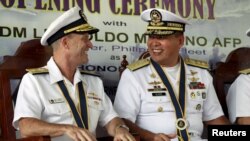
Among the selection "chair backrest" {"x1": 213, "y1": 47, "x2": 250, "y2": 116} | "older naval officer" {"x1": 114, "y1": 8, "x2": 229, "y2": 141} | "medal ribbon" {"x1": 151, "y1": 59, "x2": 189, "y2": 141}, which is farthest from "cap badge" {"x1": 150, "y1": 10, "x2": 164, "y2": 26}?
"chair backrest" {"x1": 213, "y1": 47, "x2": 250, "y2": 116}

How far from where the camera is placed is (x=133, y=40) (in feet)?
11.8

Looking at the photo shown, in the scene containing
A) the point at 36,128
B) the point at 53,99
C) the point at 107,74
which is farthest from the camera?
the point at 107,74

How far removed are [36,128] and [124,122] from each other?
623 millimetres

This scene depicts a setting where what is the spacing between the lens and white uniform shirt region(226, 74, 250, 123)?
323cm

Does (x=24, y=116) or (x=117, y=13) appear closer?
(x=24, y=116)

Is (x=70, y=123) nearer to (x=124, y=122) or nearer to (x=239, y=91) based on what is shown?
(x=124, y=122)

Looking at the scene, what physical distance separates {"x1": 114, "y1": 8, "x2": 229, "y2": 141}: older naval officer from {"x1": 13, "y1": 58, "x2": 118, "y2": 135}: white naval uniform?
0.54 ft

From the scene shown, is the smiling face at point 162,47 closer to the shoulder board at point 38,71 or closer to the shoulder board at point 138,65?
the shoulder board at point 138,65

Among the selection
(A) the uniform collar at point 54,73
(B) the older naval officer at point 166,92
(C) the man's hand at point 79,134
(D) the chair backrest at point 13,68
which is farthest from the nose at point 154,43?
(C) the man's hand at point 79,134

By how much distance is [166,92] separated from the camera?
3131 mm

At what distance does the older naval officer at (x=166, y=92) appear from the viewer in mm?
3079

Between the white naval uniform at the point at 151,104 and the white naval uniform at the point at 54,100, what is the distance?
0.46 ft

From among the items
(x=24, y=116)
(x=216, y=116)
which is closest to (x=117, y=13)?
(x=216, y=116)

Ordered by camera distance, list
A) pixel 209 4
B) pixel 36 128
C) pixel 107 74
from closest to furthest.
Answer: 1. pixel 36 128
2. pixel 107 74
3. pixel 209 4
